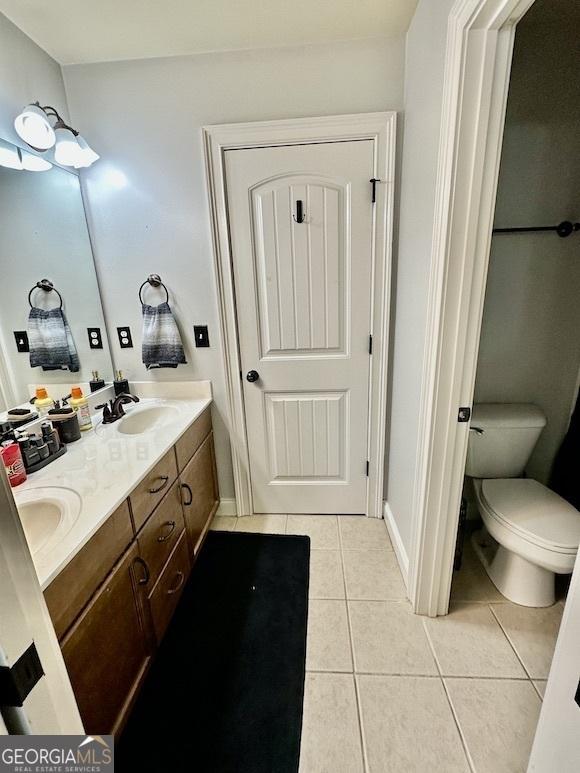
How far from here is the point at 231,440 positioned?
211 cm

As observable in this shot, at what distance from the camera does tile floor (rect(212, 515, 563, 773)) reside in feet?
3.66

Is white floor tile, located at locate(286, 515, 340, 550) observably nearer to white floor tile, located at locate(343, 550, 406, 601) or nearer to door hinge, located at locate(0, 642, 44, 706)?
white floor tile, located at locate(343, 550, 406, 601)

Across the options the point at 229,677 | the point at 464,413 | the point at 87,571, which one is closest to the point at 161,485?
the point at 87,571

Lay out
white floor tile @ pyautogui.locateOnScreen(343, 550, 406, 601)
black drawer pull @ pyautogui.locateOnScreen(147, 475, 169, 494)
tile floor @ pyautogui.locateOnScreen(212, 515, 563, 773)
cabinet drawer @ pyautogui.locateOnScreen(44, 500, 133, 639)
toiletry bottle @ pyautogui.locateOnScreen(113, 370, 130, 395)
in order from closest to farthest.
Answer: cabinet drawer @ pyautogui.locateOnScreen(44, 500, 133, 639), tile floor @ pyautogui.locateOnScreen(212, 515, 563, 773), black drawer pull @ pyautogui.locateOnScreen(147, 475, 169, 494), white floor tile @ pyautogui.locateOnScreen(343, 550, 406, 601), toiletry bottle @ pyautogui.locateOnScreen(113, 370, 130, 395)

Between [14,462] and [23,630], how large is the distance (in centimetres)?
90

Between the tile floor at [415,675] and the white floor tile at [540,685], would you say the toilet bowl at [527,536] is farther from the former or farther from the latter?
the white floor tile at [540,685]

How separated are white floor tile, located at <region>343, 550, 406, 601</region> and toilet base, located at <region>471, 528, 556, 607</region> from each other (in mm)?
456

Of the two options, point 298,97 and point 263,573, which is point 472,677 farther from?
point 298,97

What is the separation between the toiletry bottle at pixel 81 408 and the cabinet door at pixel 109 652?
0.69 metres

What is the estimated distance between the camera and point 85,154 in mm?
1625

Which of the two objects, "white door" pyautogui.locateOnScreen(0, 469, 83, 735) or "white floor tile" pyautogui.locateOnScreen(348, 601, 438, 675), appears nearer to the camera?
"white door" pyautogui.locateOnScreen(0, 469, 83, 735)

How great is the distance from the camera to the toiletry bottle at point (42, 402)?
1.47 meters

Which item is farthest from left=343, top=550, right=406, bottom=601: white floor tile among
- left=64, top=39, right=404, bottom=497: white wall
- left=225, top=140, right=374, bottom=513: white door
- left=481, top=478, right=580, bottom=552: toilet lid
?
left=64, top=39, right=404, bottom=497: white wall

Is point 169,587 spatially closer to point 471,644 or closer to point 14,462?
point 14,462
